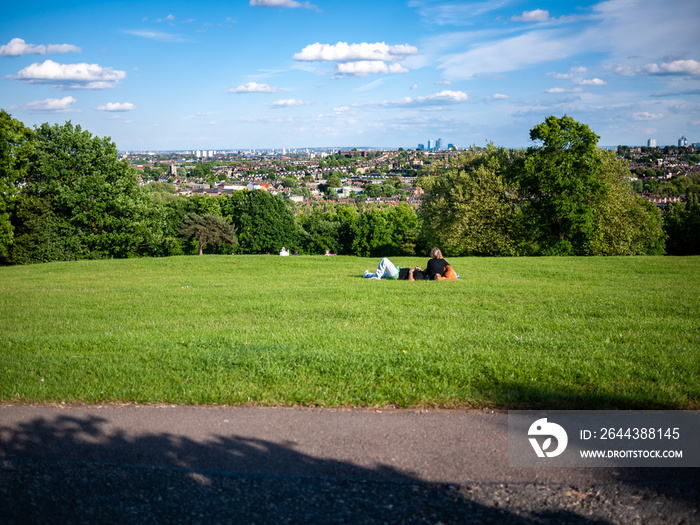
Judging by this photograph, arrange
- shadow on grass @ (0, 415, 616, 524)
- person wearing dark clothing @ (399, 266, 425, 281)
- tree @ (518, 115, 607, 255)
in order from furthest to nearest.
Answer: tree @ (518, 115, 607, 255) < person wearing dark clothing @ (399, 266, 425, 281) < shadow on grass @ (0, 415, 616, 524)

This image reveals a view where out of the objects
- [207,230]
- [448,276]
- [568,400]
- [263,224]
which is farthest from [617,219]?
[263,224]

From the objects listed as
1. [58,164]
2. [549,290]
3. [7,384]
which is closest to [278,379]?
[7,384]

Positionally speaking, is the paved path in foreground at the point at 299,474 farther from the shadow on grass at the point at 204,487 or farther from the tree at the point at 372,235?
the tree at the point at 372,235

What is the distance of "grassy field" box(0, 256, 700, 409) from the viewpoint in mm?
6391

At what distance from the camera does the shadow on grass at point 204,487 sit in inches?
156

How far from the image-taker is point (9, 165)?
32.5m

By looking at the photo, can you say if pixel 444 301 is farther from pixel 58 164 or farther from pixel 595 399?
pixel 58 164

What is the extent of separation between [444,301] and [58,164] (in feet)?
115

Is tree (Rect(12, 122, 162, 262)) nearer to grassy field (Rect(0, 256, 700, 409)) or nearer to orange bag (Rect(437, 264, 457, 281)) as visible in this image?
grassy field (Rect(0, 256, 700, 409))

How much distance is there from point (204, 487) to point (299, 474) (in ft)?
2.86

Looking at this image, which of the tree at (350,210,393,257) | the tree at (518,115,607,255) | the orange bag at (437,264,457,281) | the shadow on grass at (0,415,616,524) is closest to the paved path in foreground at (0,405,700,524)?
the shadow on grass at (0,415,616,524)

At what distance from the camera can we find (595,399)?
20.3ft

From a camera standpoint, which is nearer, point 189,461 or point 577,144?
point 189,461

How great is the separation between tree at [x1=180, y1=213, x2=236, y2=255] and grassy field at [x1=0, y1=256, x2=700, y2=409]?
47101mm
